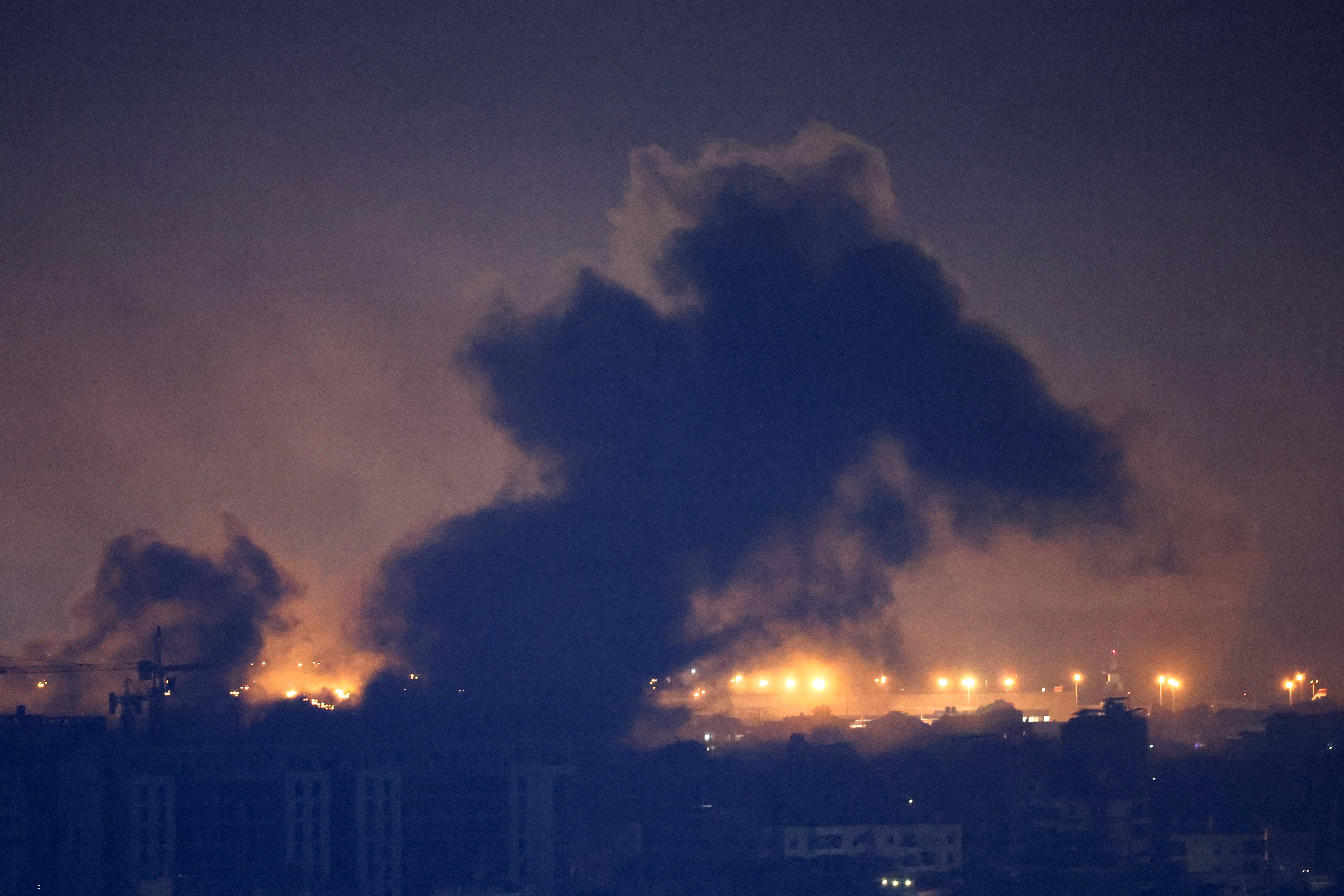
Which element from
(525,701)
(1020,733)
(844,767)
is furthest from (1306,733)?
(525,701)

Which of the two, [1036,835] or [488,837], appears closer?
[488,837]

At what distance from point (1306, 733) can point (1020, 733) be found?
14322 mm

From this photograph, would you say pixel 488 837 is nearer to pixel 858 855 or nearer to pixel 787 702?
pixel 858 855

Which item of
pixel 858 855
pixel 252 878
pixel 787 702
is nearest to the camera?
pixel 252 878

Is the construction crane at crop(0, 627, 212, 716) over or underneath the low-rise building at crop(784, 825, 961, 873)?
over

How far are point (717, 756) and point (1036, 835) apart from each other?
47.7ft

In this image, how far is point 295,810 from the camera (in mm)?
71375

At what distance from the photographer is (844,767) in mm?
81562

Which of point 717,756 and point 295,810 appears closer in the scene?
point 295,810

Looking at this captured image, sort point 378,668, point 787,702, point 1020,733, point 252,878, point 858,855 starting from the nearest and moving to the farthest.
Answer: point 252,878
point 858,855
point 378,668
point 1020,733
point 787,702

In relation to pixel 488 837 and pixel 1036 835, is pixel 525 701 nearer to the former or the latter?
pixel 488 837

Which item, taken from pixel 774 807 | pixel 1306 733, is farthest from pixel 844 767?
pixel 1306 733

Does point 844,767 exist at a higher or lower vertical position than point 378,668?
lower

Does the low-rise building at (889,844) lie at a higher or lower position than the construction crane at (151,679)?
lower
